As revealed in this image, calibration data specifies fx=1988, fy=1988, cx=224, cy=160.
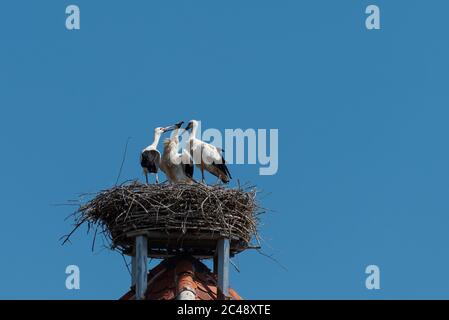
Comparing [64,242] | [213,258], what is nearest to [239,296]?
[213,258]

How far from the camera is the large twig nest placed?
25109 mm

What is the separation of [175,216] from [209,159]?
3.64 m

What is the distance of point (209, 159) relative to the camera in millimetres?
28609

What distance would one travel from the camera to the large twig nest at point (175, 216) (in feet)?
82.4

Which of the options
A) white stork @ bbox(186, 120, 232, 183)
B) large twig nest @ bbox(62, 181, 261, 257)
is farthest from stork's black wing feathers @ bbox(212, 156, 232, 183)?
large twig nest @ bbox(62, 181, 261, 257)

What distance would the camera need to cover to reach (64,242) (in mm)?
25328

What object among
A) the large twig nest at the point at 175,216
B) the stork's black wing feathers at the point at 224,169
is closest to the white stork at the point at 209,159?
the stork's black wing feathers at the point at 224,169

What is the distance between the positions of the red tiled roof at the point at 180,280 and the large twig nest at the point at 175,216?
0.70 feet

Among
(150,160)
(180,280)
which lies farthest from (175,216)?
(150,160)

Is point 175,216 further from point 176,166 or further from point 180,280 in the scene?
point 176,166

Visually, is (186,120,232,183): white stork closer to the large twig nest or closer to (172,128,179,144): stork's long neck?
(172,128,179,144): stork's long neck
